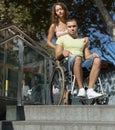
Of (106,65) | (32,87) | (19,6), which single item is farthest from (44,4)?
(32,87)

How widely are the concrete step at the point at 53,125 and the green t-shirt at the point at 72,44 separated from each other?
1.84 meters

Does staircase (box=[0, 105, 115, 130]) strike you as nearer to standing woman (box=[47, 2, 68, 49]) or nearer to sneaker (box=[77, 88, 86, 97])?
sneaker (box=[77, 88, 86, 97])

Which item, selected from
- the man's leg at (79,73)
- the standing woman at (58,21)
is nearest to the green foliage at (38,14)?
the standing woman at (58,21)

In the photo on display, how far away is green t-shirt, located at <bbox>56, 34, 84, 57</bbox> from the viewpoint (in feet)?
26.6

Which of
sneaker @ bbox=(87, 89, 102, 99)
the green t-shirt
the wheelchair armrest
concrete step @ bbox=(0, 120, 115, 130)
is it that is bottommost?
concrete step @ bbox=(0, 120, 115, 130)

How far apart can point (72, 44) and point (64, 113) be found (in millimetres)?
1600

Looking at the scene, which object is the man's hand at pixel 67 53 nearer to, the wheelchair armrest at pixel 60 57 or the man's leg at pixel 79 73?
the wheelchair armrest at pixel 60 57

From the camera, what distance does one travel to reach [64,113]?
6.90 metres

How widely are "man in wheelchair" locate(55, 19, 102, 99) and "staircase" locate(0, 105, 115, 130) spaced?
824mm

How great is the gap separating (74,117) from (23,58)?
3789 mm

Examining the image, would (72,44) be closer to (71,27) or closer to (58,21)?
(71,27)

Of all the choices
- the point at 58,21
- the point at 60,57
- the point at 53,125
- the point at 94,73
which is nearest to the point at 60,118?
the point at 53,125

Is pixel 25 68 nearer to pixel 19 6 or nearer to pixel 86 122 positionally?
pixel 86 122

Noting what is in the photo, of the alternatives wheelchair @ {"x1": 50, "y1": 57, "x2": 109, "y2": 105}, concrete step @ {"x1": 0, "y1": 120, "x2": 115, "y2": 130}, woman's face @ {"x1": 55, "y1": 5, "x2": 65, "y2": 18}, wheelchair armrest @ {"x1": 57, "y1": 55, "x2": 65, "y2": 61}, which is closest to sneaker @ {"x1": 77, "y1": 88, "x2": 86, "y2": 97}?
wheelchair @ {"x1": 50, "y1": 57, "x2": 109, "y2": 105}
